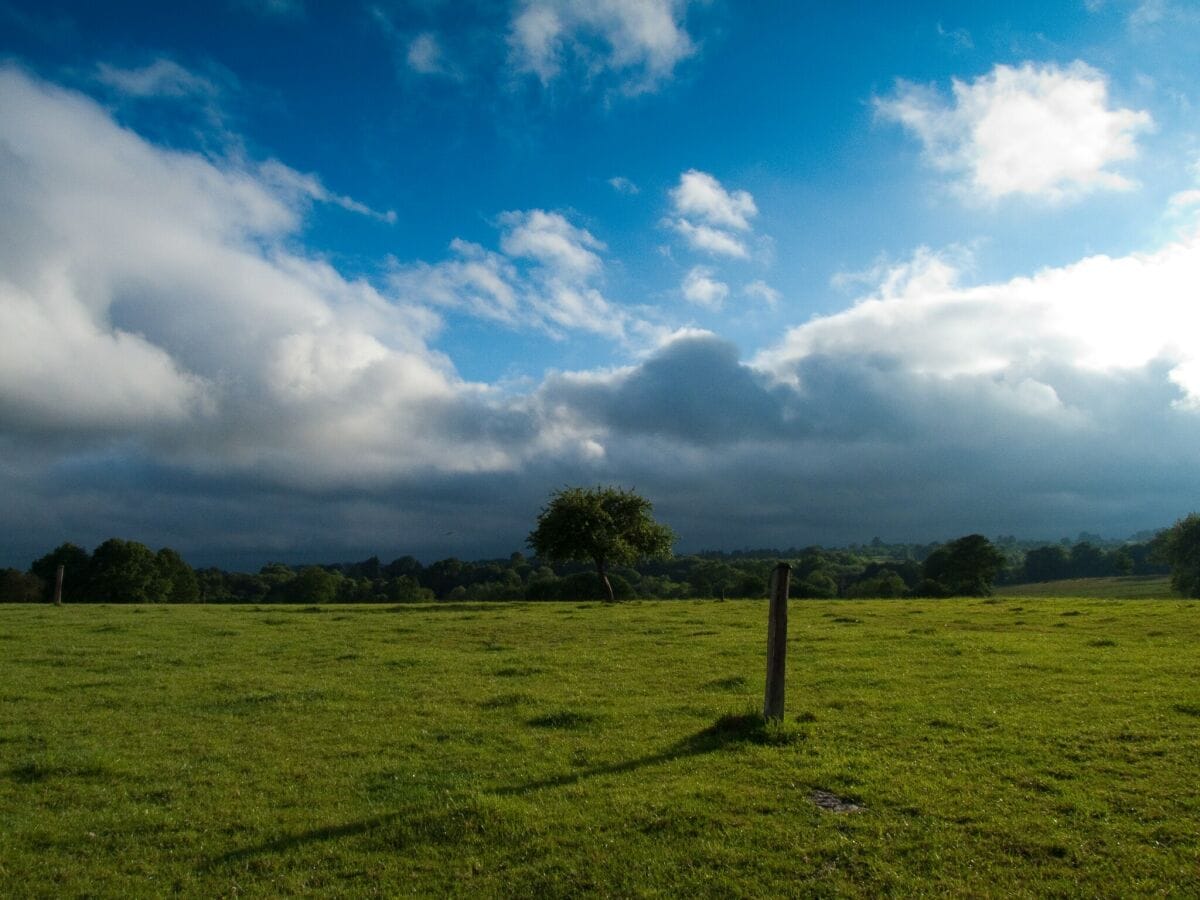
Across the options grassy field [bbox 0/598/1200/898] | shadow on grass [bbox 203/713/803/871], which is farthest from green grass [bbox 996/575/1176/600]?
shadow on grass [bbox 203/713/803/871]

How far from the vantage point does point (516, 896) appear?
8375mm

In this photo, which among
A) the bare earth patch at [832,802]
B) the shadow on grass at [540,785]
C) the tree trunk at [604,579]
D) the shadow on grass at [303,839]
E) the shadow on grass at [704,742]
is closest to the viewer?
the shadow on grass at [303,839]

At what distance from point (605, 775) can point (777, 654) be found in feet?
14.5

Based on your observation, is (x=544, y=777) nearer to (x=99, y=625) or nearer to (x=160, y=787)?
(x=160, y=787)

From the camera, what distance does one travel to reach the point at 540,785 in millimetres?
11984

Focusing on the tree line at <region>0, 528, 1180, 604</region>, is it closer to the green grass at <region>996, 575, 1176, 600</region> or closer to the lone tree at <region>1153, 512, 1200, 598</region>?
the lone tree at <region>1153, 512, 1200, 598</region>

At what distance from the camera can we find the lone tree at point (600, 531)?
199 ft

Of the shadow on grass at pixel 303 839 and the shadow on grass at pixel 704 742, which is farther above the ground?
the shadow on grass at pixel 704 742

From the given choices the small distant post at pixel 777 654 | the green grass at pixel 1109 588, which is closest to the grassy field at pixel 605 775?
the small distant post at pixel 777 654

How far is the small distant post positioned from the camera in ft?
47.9

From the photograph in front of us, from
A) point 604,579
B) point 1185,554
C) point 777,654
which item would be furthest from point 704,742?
point 1185,554

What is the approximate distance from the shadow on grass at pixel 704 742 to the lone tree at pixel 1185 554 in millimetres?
103421

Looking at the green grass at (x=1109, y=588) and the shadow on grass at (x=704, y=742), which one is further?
the green grass at (x=1109, y=588)

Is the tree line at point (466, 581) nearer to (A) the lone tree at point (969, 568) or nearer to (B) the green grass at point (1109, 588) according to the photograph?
(A) the lone tree at point (969, 568)
